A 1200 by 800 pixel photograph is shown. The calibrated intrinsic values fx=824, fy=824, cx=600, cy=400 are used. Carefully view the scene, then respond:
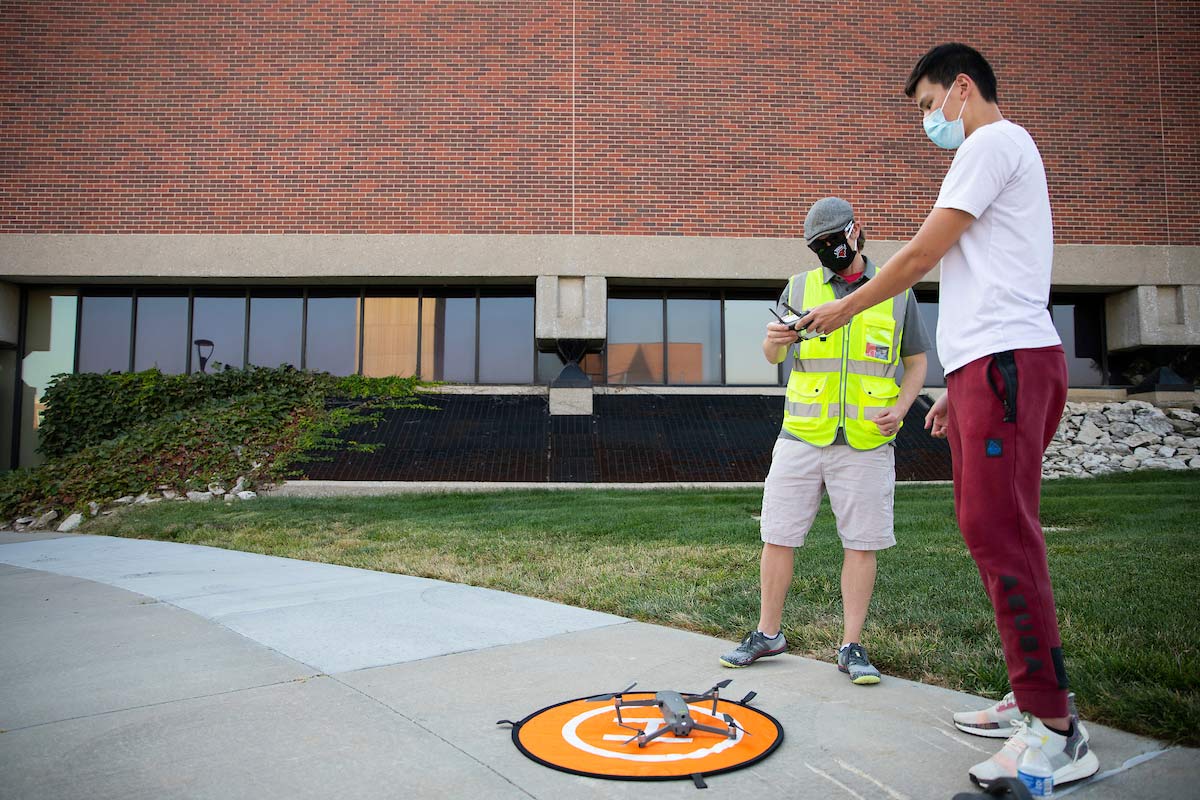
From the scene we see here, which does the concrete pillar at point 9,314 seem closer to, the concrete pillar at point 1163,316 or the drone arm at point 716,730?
the drone arm at point 716,730

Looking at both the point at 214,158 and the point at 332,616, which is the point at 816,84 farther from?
the point at 332,616

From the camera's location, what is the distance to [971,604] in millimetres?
3914

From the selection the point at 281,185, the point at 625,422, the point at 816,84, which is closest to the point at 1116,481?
the point at 625,422

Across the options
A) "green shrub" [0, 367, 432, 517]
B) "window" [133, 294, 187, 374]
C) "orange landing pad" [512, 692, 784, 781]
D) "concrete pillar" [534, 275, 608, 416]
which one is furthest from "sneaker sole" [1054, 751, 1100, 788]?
"window" [133, 294, 187, 374]

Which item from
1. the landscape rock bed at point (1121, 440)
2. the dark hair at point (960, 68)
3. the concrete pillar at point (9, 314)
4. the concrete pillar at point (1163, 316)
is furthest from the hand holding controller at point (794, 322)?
the concrete pillar at point (9, 314)

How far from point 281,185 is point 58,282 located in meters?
4.68

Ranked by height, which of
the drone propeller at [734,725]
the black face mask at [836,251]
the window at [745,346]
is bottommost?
the drone propeller at [734,725]

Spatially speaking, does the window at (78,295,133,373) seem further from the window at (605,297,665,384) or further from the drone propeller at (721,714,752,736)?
the drone propeller at (721,714,752,736)

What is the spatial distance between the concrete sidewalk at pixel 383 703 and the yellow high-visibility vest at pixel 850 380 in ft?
3.03

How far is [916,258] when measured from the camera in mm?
2342

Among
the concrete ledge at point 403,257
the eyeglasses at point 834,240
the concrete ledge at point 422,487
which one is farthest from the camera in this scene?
the concrete ledge at point 403,257

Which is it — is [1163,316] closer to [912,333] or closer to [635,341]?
[635,341]

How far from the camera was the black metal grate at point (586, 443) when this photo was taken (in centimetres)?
1137

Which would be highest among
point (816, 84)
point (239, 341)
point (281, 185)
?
point (816, 84)
